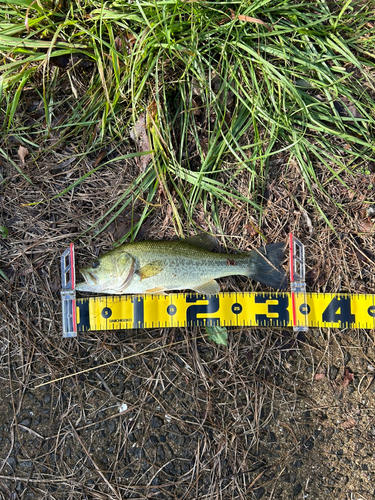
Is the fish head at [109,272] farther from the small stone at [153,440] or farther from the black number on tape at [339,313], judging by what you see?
the black number on tape at [339,313]

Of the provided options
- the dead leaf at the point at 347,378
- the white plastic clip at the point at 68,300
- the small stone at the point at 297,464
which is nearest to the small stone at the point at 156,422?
the white plastic clip at the point at 68,300

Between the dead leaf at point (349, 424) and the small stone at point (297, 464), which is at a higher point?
the dead leaf at point (349, 424)

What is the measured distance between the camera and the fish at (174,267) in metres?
3.40

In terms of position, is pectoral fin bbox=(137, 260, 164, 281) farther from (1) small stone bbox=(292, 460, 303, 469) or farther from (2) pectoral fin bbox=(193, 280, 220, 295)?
(1) small stone bbox=(292, 460, 303, 469)

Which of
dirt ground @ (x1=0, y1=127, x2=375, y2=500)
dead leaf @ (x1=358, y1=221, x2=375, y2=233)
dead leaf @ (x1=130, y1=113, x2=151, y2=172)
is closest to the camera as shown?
dirt ground @ (x1=0, y1=127, x2=375, y2=500)

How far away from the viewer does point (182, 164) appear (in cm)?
371

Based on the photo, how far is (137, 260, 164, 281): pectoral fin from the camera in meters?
3.42

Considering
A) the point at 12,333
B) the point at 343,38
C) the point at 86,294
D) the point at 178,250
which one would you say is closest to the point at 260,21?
the point at 343,38

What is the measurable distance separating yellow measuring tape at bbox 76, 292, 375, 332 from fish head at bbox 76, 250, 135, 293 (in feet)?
0.81

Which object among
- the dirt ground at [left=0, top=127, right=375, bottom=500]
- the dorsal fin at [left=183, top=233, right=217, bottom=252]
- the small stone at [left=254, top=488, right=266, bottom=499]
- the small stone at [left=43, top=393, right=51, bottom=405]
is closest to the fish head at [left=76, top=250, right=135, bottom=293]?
the dirt ground at [left=0, top=127, right=375, bottom=500]

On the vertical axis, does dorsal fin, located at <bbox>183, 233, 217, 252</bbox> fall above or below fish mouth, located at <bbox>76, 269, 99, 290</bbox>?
above

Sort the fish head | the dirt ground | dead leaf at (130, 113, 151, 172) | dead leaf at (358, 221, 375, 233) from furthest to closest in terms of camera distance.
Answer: dead leaf at (358, 221, 375, 233) → dead leaf at (130, 113, 151, 172) → the dirt ground → the fish head

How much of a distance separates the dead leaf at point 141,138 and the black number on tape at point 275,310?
72.5 inches

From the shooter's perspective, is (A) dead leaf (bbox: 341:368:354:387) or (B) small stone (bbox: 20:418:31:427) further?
(A) dead leaf (bbox: 341:368:354:387)
